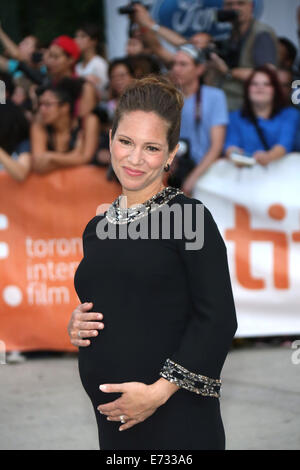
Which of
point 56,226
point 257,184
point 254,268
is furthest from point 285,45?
point 56,226

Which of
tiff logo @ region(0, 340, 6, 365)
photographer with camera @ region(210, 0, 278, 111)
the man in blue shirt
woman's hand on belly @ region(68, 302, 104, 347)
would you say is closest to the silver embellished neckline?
woman's hand on belly @ region(68, 302, 104, 347)

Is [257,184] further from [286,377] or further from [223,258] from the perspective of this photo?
[223,258]

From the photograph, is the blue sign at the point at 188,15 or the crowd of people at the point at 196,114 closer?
the crowd of people at the point at 196,114

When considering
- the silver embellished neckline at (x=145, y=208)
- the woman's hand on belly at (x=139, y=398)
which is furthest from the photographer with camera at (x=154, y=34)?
the woman's hand on belly at (x=139, y=398)

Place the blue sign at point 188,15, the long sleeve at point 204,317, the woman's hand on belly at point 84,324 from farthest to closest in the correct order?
the blue sign at point 188,15
the woman's hand on belly at point 84,324
the long sleeve at point 204,317

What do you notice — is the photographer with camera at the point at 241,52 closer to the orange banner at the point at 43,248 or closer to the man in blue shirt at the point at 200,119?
the man in blue shirt at the point at 200,119

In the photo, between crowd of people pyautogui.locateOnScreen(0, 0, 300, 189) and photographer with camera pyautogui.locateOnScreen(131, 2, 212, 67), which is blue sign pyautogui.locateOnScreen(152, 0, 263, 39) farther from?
crowd of people pyautogui.locateOnScreen(0, 0, 300, 189)

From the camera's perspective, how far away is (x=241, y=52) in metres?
6.75

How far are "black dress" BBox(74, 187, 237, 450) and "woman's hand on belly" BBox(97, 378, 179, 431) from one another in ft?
0.13

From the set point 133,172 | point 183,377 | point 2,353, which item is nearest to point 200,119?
point 2,353

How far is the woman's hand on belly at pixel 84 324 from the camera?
2211mm

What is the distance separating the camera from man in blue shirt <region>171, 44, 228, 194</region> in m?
6.04

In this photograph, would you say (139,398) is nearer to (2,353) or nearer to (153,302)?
(153,302)

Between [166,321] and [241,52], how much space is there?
199 inches
